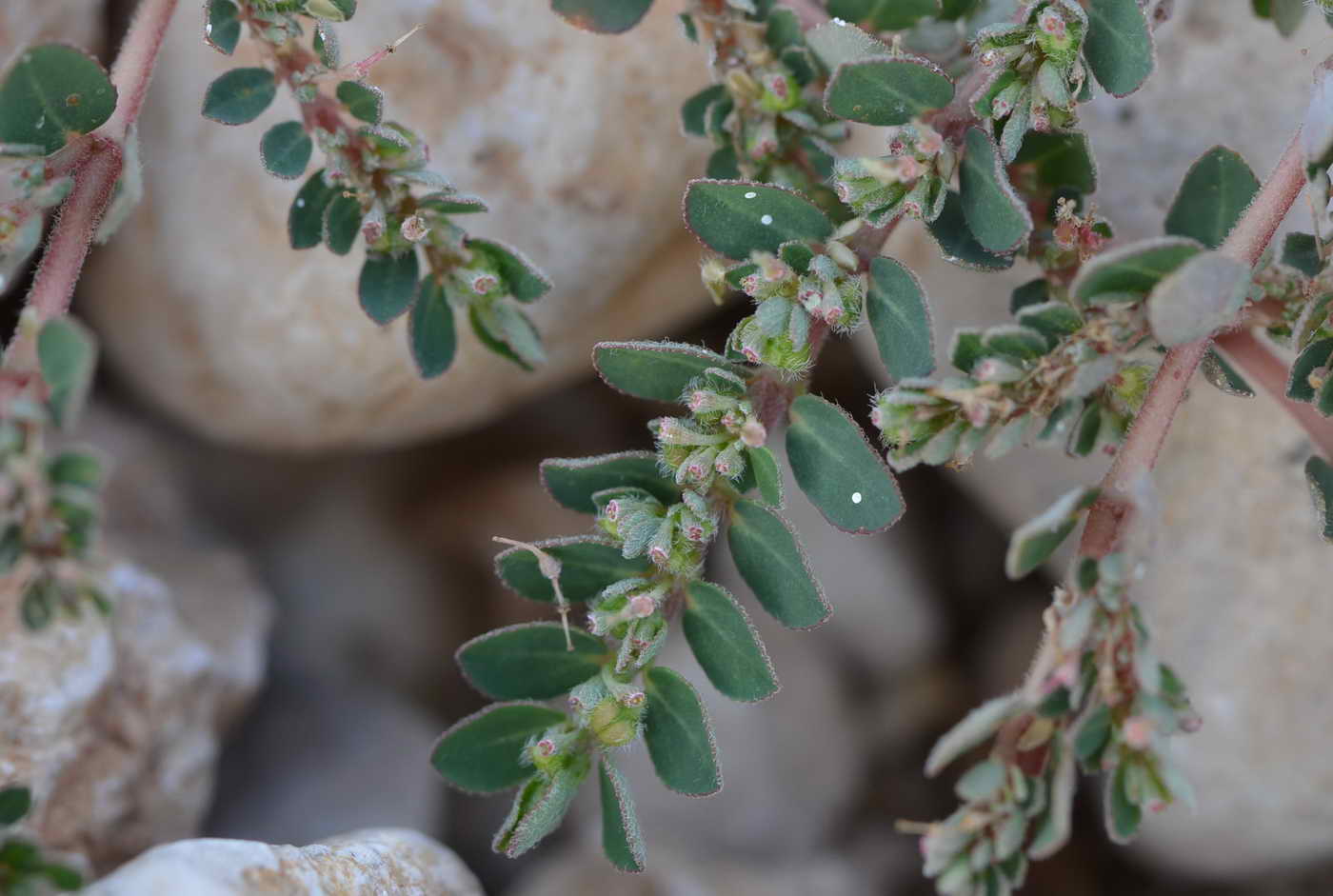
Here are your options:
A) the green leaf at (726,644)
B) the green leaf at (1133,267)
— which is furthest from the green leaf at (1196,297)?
the green leaf at (726,644)

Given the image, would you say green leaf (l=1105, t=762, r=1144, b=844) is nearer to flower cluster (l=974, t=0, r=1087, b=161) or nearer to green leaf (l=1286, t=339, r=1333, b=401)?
green leaf (l=1286, t=339, r=1333, b=401)

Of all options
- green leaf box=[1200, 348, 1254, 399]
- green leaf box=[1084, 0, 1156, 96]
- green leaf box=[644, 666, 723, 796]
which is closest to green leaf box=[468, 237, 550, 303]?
green leaf box=[644, 666, 723, 796]

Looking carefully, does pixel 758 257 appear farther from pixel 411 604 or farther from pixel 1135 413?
pixel 411 604

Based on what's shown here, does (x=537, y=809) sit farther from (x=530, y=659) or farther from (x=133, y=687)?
(x=133, y=687)

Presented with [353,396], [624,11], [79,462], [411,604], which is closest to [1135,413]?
[624,11]

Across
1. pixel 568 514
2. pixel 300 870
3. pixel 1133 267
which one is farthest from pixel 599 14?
pixel 568 514

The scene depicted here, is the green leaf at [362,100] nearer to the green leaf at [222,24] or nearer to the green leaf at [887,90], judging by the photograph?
the green leaf at [222,24]
